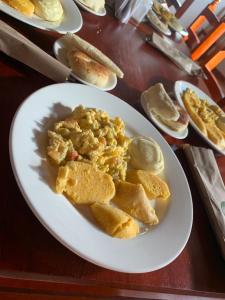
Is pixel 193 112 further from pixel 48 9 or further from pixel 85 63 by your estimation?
pixel 48 9

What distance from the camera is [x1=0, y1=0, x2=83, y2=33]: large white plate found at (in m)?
0.89

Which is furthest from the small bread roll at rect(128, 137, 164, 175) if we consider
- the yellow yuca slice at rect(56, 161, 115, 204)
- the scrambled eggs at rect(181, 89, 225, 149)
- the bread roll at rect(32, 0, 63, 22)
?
the bread roll at rect(32, 0, 63, 22)

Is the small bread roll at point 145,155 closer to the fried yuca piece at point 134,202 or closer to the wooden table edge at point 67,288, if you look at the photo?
the fried yuca piece at point 134,202

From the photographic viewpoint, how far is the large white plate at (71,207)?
563mm

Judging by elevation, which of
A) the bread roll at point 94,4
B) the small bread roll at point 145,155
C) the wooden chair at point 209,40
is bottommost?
the wooden chair at point 209,40

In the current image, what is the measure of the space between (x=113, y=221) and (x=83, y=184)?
3.6 inches

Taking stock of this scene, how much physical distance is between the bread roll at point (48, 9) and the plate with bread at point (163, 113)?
0.37m

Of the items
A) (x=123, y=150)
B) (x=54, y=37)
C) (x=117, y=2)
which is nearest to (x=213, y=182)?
(x=123, y=150)

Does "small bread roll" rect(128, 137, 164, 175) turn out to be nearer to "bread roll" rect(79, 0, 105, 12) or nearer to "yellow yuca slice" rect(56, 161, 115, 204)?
"yellow yuca slice" rect(56, 161, 115, 204)

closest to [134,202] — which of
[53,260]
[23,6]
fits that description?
[53,260]

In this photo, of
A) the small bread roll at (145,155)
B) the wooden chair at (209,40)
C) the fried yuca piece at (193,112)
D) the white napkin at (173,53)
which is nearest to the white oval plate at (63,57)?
the small bread roll at (145,155)

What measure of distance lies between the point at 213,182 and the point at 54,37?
2.14 ft

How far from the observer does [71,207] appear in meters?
0.62

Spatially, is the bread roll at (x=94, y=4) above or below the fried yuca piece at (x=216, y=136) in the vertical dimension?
below
